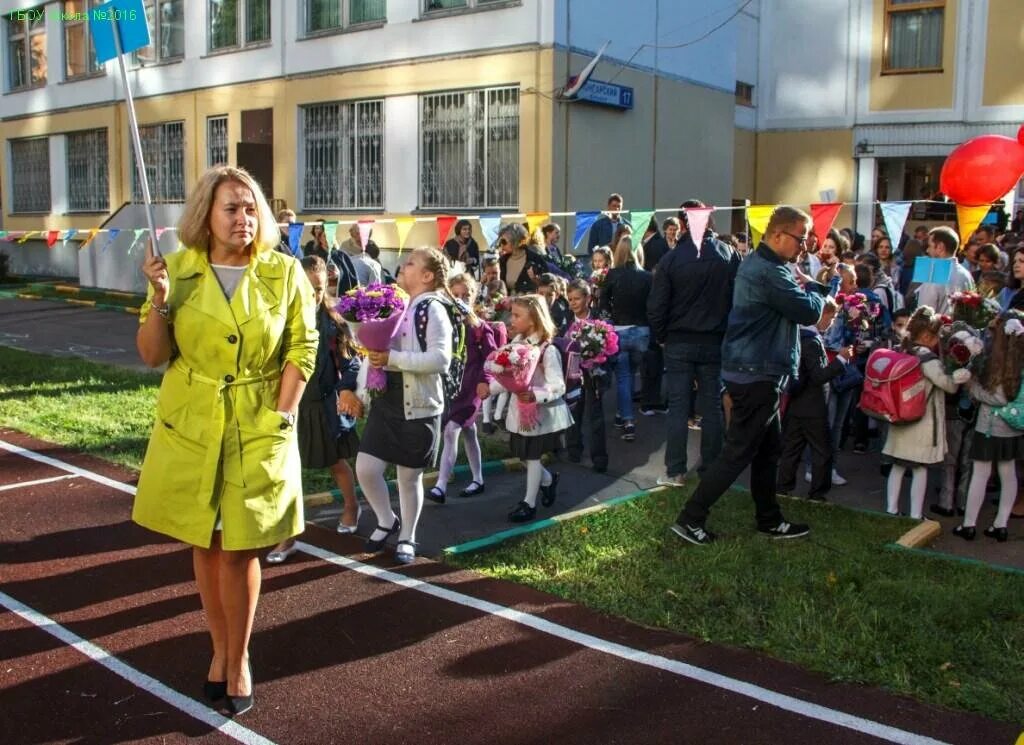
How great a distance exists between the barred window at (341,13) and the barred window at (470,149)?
2.19 meters

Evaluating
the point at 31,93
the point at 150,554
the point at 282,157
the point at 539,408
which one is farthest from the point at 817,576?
the point at 31,93

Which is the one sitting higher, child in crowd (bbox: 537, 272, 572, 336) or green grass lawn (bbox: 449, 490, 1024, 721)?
child in crowd (bbox: 537, 272, 572, 336)

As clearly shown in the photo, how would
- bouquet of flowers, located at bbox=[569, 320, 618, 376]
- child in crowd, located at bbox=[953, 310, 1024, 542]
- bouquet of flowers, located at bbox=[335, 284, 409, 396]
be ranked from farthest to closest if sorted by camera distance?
bouquet of flowers, located at bbox=[569, 320, 618, 376], child in crowd, located at bbox=[953, 310, 1024, 542], bouquet of flowers, located at bbox=[335, 284, 409, 396]

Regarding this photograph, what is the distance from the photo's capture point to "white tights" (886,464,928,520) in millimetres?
7246

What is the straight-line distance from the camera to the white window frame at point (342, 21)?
19531 mm

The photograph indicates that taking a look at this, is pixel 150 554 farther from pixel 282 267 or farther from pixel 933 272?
pixel 933 272

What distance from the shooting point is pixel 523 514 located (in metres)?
7.22

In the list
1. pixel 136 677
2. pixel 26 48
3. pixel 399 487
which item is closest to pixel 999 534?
pixel 399 487

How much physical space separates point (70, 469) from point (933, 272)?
7586mm

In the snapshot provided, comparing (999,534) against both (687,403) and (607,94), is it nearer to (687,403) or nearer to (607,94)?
(687,403)

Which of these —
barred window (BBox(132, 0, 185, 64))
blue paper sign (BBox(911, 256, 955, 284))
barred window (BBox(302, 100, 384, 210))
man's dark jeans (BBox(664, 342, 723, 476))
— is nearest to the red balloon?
blue paper sign (BBox(911, 256, 955, 284))

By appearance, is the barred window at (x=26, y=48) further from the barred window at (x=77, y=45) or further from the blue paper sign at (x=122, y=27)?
the blue paper sign at (x=122, y=27)

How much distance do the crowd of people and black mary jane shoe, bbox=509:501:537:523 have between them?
2cm

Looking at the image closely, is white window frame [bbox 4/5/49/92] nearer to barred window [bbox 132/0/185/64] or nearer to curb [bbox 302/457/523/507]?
barred window [bbox 132/0/185/64]
